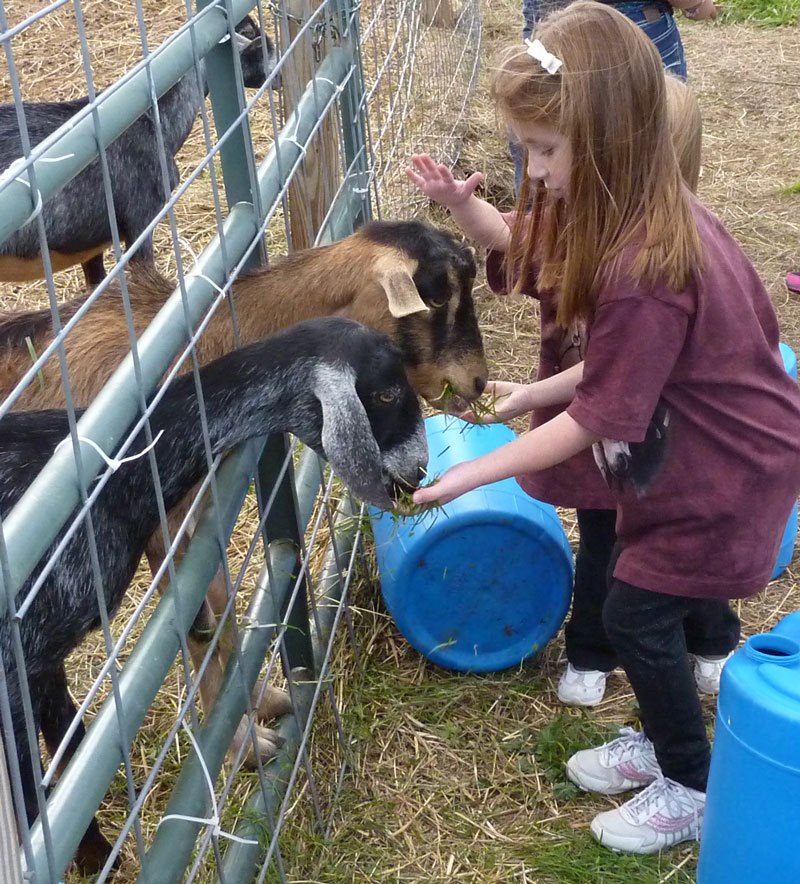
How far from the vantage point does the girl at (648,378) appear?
275 centimetres

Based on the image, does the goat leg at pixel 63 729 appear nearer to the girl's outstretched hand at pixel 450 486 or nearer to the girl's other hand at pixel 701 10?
the girl's outstretched hand at pixel 450 486

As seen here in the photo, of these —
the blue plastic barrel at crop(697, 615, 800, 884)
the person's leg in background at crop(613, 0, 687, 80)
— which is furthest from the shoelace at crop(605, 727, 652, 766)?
the person's leg in background at crop(613, 0, 687, 80)

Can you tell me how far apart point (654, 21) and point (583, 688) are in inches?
129

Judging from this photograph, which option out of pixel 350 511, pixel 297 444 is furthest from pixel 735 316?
pixel 297 444

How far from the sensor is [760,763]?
8.01ft

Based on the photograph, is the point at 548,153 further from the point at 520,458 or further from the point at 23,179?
the point at 23,179

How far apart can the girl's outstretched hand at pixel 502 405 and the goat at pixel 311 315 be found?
7.6 inches

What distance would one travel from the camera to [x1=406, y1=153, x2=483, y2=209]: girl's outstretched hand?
3.37 m

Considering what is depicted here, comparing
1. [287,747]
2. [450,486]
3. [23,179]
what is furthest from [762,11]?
[23,179]

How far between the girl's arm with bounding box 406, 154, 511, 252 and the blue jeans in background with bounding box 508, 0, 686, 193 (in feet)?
5.58

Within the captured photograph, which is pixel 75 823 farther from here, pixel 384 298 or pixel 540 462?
pixel 384 298

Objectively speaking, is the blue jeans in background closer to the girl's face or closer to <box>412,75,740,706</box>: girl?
<box>412,75,740,706</box>: girl

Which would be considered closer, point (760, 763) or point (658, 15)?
point (760, 763)

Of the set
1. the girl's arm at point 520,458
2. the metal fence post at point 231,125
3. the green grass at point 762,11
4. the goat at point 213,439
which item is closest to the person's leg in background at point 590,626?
the girl's arm at point 520,458
